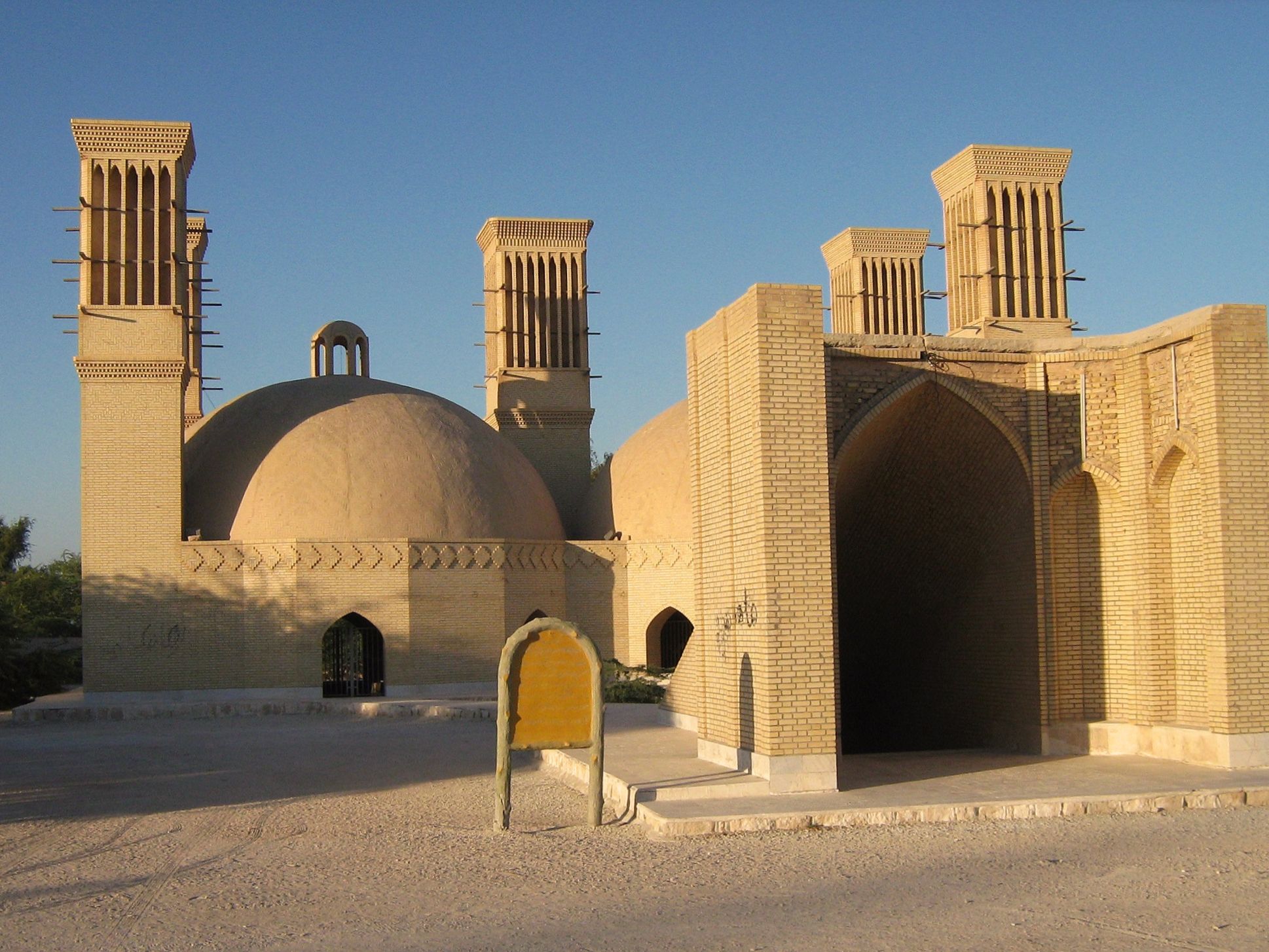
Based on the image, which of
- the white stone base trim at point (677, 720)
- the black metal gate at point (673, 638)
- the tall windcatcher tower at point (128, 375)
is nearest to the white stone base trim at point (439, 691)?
the tall windcatcher tower at point (128, 375)

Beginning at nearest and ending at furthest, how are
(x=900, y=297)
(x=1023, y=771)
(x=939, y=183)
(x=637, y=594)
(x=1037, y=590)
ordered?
(x=1023, y=771) < (x=1037, y=590) < (x=637, y=594) < (x=939, y=183) < (x=900, y=297)

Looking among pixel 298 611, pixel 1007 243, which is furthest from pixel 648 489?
pixel 1007 243

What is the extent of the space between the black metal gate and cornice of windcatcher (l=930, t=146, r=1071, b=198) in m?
11.5

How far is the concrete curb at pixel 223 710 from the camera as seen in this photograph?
70.5ft

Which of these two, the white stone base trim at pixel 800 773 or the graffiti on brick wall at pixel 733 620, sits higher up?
the graffiti on brick wall at pixel 733 620

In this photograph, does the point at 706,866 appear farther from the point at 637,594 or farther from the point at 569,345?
the point at 569,345

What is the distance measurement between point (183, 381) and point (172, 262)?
2.38 meters

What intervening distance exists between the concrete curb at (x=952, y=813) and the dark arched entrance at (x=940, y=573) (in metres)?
2.62

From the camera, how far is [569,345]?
112ft

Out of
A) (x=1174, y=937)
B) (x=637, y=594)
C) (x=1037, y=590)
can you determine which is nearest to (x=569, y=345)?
(x=637, y=594)

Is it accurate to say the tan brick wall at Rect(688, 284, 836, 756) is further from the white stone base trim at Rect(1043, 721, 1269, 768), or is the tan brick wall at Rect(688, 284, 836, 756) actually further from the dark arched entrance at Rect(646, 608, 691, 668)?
the dark arched entrance at Rect(646, 608, 691, 668)

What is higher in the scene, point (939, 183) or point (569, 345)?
point (939, 183)

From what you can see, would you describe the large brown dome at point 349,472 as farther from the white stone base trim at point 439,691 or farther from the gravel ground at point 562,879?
the gravel ground at point 562,879

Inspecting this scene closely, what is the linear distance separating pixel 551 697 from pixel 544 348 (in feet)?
78.8
